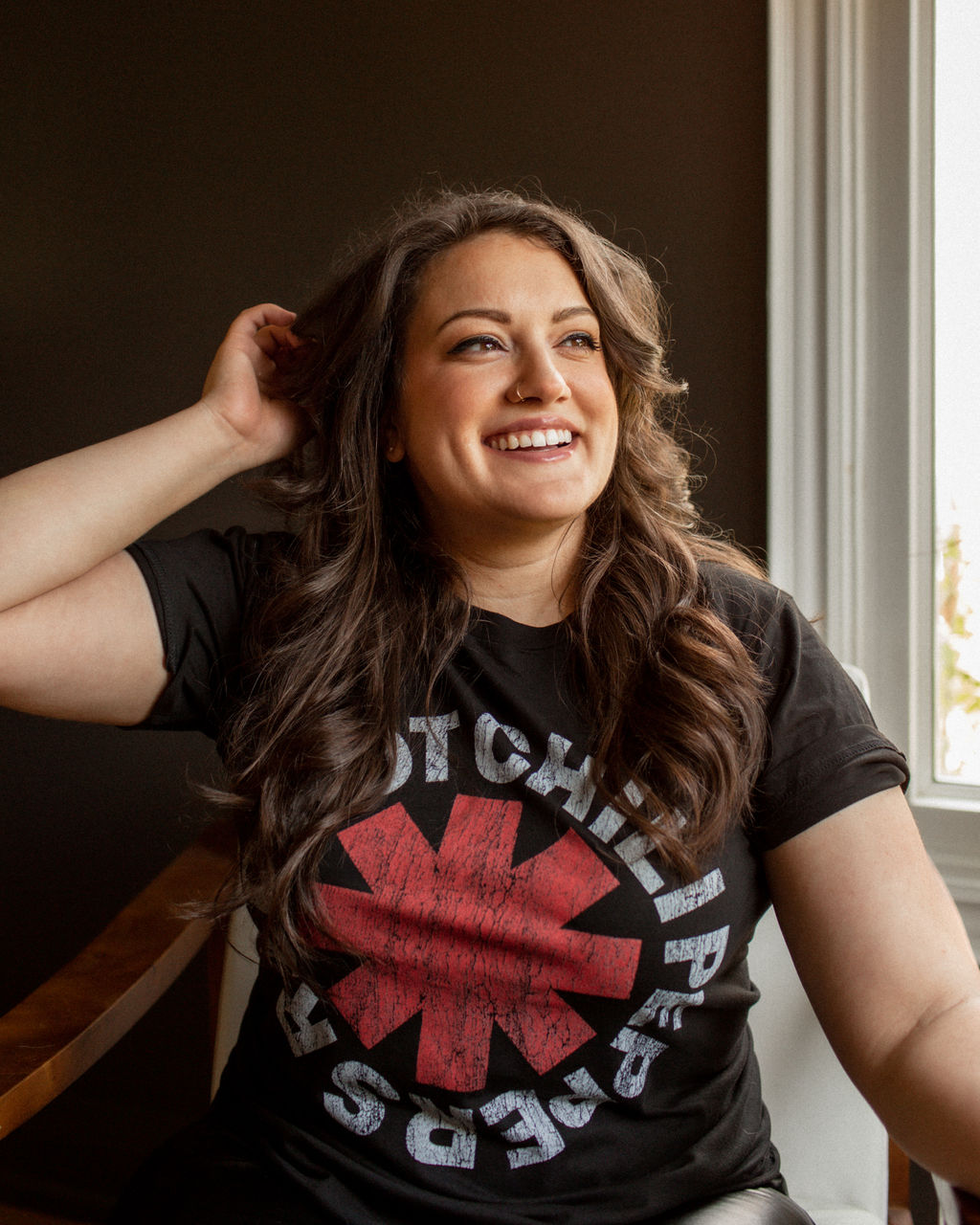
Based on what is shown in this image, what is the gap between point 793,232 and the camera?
138 cm

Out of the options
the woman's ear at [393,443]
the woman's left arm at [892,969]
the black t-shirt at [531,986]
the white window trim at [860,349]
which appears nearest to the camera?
the woman's left arm at [892,969]

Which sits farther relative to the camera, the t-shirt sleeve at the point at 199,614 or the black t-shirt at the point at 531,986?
the t-shirt sleeve at the point at 199,614

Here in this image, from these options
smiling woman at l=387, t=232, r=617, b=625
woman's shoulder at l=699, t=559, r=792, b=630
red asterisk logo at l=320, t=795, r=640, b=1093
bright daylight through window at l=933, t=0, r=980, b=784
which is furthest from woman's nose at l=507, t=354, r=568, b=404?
bright daylight through window at l=933, t=0, r=980, b=784

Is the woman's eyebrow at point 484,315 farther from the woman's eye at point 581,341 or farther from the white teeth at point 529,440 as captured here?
the white teeth at point 529,440

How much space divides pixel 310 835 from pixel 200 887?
38 centimetres

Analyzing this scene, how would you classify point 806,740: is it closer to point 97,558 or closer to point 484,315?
point 484,315

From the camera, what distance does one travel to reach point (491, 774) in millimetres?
1022

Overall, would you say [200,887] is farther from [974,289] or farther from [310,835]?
[974,289]

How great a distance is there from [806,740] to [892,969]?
9.0 inches

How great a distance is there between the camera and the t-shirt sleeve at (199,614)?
1.09 metres

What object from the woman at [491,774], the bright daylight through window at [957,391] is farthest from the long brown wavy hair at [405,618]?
the bright daylight through window at [957,391]

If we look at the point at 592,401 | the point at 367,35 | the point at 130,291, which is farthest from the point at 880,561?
the point at 130,291

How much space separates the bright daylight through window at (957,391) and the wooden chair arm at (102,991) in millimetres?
1074

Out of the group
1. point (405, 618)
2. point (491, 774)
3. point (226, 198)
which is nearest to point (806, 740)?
point (491, 774)
